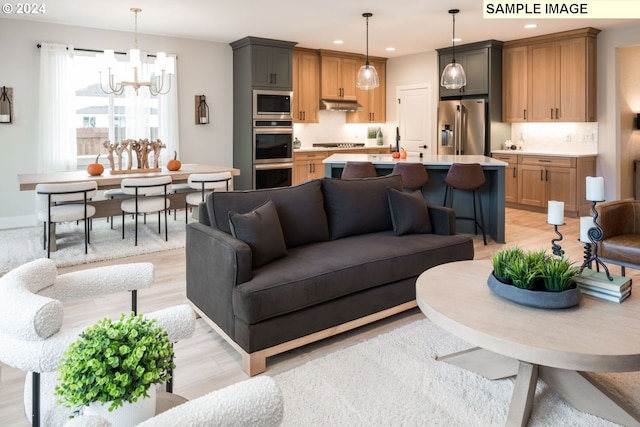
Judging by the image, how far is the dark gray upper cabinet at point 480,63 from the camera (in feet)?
25.3

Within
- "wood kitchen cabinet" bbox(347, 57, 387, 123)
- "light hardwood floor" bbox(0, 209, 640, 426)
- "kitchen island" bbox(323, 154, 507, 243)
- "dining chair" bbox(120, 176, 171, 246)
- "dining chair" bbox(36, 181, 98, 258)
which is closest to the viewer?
"light hardwood floor" bbox(0, 209, 640, 426)

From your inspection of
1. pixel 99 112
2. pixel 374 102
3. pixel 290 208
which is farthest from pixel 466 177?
pixel 99 112

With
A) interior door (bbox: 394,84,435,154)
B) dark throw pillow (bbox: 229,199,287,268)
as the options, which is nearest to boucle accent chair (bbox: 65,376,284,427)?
dark throw pillow (bbox: 229,199,287,268)

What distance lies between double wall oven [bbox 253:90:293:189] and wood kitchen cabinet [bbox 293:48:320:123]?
1.84ft

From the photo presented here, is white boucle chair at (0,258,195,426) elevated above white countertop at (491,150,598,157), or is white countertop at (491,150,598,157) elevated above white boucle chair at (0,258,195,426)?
white countertop at (491,150,598,157)

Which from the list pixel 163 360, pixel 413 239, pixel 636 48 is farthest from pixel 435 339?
pixel 636 48

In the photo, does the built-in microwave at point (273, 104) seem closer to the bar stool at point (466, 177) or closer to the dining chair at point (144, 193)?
the dining chair at point (144, 193)

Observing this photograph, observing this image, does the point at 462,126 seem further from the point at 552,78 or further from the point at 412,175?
the point at 412,175

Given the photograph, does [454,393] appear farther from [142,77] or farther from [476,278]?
[142,77]

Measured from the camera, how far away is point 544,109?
7.40 m

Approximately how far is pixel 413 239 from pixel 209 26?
4.76 meters

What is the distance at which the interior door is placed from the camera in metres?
8.90

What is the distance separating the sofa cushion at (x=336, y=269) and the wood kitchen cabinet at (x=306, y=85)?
5292 millimetres

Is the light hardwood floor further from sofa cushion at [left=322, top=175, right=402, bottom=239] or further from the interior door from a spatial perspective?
the interior door
